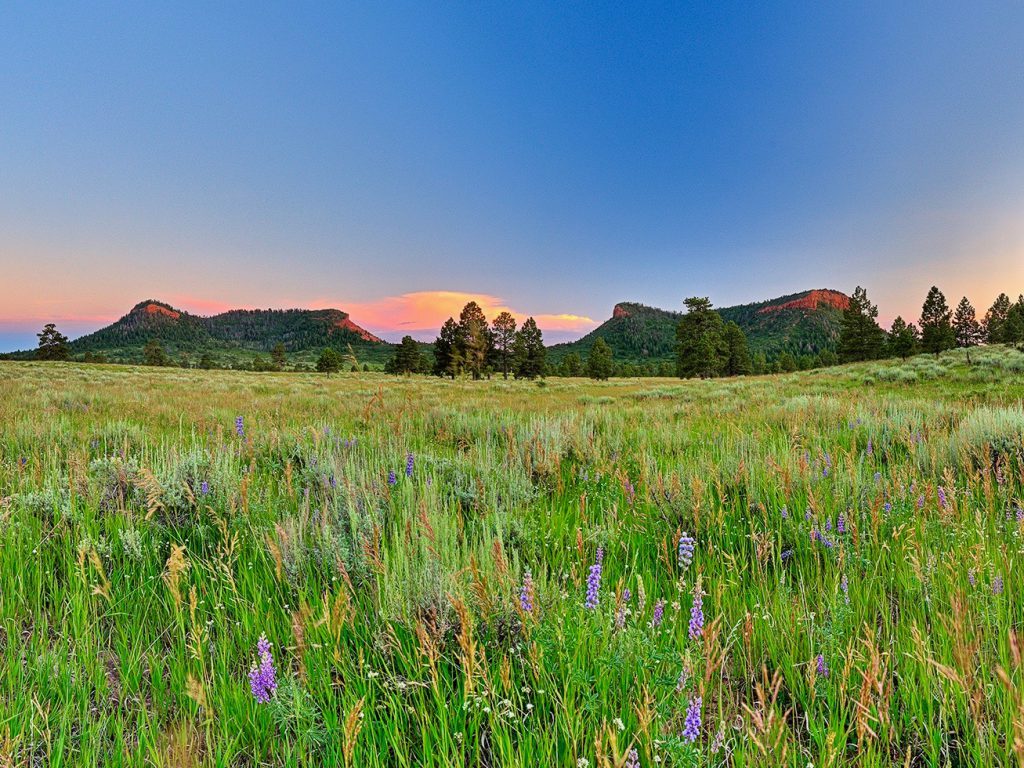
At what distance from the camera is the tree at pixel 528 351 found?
74.1 m

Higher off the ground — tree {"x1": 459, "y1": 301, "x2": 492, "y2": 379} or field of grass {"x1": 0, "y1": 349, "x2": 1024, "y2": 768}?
tree {"x1": 459, "y1": 301, "x2": 492, "y2": 379}

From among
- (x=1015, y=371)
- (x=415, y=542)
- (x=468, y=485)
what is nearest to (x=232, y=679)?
(x=415, y=542)

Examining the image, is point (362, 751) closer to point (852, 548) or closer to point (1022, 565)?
point (852, 548)

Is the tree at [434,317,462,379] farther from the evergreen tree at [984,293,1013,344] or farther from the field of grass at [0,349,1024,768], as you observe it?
the evergreen tree at [984,293,1013,344]

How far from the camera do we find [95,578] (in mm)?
2158

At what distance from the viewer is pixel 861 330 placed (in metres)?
69.6

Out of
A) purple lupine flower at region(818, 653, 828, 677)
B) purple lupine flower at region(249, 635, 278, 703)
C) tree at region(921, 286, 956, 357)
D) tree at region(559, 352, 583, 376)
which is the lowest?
purple lupine flower at region(818, 653, 828, 677)

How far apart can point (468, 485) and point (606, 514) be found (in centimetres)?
118

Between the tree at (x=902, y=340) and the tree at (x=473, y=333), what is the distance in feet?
195

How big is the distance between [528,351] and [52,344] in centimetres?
9460

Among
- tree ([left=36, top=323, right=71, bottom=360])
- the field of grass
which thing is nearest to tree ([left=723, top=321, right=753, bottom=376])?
the field of grass

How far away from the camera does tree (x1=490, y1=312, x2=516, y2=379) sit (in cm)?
7381

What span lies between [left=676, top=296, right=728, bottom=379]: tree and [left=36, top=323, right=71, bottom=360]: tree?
377ft

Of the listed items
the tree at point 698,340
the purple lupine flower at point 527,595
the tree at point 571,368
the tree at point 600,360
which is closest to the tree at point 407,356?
the tree at point 571,368
